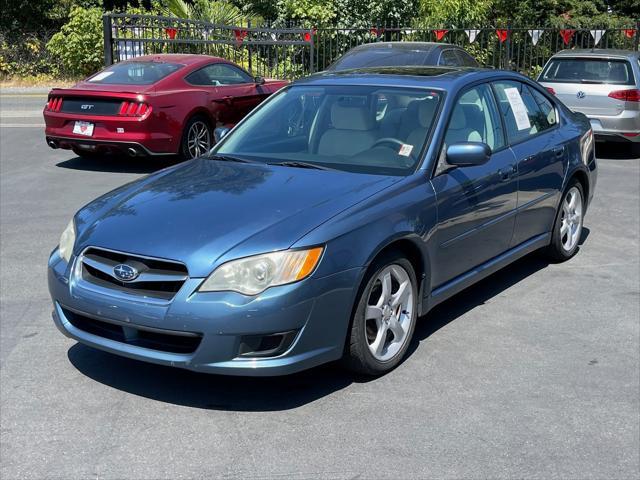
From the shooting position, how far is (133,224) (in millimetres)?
4730

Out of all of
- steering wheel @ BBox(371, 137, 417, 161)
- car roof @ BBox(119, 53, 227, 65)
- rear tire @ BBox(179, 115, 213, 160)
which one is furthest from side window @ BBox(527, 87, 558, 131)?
car roof @ BBox(119, 53, 227, 65)

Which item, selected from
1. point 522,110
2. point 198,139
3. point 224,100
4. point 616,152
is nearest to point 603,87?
point 616,152

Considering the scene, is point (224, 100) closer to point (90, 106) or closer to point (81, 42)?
point (90, 106)

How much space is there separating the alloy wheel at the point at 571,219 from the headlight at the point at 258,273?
3.47 meters

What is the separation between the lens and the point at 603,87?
1270 centimetres

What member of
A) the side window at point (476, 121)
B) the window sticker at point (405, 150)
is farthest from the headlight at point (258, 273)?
the side window at point (476, 121)

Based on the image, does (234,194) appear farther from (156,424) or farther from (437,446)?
(437,446)

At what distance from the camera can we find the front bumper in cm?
427

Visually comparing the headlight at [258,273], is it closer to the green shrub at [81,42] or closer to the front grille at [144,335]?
the front grille at [144,335]

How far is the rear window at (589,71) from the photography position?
12812mm

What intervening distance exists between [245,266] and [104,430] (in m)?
1.02

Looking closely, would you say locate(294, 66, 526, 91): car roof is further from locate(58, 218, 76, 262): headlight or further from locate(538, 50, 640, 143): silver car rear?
locate(538, 50, 640, 143): silver car rear

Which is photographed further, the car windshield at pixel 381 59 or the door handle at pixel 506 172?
the car windshield at pixel 381 59

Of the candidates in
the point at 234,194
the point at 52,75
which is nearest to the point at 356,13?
the point at 52,75
